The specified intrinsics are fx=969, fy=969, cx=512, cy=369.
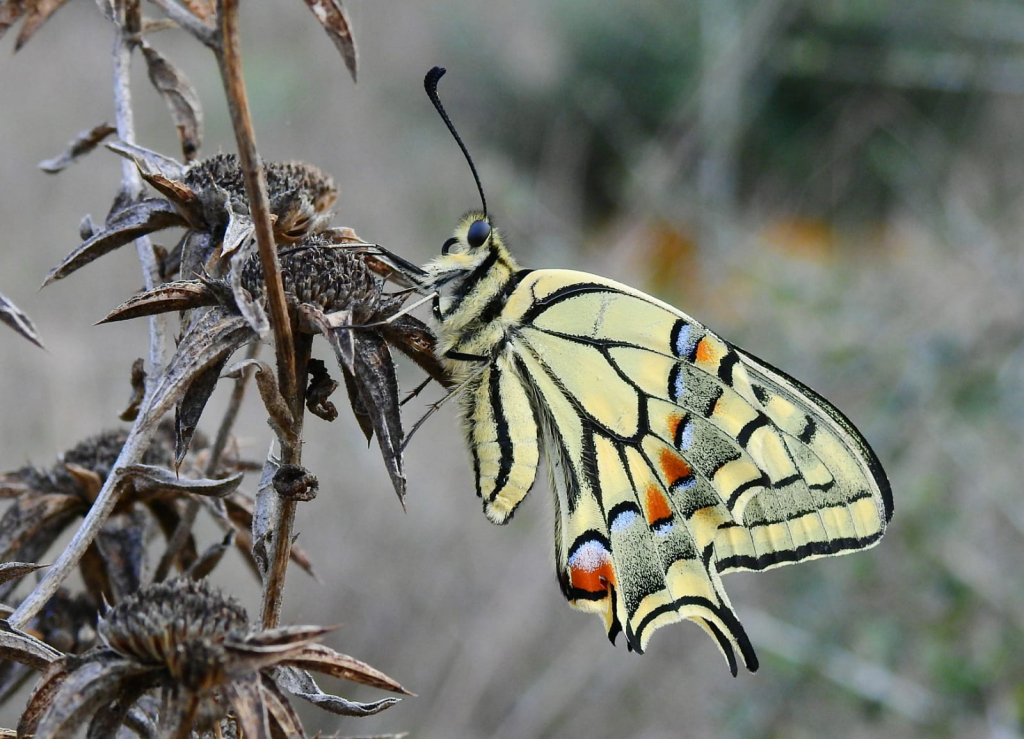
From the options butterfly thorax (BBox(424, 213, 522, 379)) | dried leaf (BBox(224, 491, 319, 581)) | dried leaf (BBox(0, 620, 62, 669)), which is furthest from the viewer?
butterfly thorax (BBox(424, 213, 522, 379))

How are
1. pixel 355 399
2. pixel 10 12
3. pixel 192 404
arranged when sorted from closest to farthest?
pixel 192 404 → pixel 355 399 → pixel 10 12

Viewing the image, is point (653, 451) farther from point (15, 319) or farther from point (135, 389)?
point (15, 319)

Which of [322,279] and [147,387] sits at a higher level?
[322,279]

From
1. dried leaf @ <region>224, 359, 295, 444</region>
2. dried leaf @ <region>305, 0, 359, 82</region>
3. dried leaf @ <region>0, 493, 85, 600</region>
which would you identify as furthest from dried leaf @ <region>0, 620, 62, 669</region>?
dried leaf @ <region>305, 0, 359, 82</region>

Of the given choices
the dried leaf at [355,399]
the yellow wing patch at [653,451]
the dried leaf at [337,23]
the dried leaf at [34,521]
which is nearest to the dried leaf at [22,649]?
the dried leaf at [355,399]

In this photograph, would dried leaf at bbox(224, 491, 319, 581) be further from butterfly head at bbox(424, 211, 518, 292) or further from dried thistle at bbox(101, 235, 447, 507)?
butterfly head at bbox(424, 211, 518, 292)

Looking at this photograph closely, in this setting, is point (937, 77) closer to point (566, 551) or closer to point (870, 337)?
point (870, 337)

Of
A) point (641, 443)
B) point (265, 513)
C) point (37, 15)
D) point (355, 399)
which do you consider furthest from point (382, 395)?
point (641, 443)
